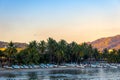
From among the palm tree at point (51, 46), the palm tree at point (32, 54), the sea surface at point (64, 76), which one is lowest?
the sea surface at point (64, 76)

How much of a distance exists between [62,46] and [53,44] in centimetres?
653

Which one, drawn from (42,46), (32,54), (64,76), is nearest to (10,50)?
(32,54)

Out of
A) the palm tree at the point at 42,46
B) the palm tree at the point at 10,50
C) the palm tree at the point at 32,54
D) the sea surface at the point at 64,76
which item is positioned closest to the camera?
the sea surface at the point at 64,76

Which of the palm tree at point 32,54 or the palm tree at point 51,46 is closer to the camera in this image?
the palm tree at point 32,54

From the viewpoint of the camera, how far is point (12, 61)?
179875 mm

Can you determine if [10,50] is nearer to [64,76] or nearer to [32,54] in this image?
[32,54]

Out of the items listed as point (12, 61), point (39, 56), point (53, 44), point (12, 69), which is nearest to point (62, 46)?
point (53, 44)

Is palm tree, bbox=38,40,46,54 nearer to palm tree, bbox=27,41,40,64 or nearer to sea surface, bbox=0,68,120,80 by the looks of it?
palm tree, bbox=27,41,40,64

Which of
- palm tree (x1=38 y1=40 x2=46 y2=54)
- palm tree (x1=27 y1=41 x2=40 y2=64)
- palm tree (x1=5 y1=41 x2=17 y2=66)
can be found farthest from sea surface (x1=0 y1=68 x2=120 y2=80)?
palm tree (x1=38 y1=40 x2=46 y2=54)

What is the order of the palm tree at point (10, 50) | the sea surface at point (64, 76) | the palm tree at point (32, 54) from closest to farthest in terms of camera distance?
the sea surface at point (64, 76) → the palm tree at point (10, 50) → the palm tree at point (32, 54)

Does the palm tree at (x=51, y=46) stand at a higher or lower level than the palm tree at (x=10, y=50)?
higher

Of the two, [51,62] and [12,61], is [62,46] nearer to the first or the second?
[51,62]

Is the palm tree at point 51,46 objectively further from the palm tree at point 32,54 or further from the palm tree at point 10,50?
the palm tree at point 10,50

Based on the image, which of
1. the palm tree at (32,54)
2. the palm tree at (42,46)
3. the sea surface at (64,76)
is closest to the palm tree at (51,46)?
the palm tree at (42,46)
